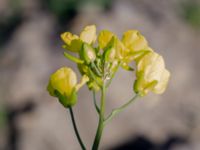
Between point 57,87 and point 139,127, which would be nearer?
point 57,87

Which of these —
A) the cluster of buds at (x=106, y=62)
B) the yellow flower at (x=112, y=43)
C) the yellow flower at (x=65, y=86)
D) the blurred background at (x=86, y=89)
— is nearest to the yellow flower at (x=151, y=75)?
the cluster of buds at (x=106, y=62)

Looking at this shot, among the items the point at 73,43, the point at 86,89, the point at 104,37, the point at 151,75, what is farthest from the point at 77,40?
the point at 86,89

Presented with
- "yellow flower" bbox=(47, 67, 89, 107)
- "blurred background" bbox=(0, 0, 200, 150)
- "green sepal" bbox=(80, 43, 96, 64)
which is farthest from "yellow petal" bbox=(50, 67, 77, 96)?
"blurred background" bbox=(0, 0, 200, 150)

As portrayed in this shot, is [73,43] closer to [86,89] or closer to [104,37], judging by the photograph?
[104,37]

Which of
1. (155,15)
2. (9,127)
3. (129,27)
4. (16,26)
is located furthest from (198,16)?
(9,127)

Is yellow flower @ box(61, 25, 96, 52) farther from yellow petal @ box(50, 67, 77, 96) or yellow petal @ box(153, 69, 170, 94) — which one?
yellow petal @ box(153, 69, 170, 94)

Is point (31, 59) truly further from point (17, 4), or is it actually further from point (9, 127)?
point (17, 4)

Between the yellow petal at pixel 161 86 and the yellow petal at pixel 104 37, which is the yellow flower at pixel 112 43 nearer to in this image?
the yellow petal at pixel 104 37

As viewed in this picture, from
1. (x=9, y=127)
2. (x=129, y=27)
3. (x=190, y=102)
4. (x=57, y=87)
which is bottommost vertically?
(x=190, y=102)
